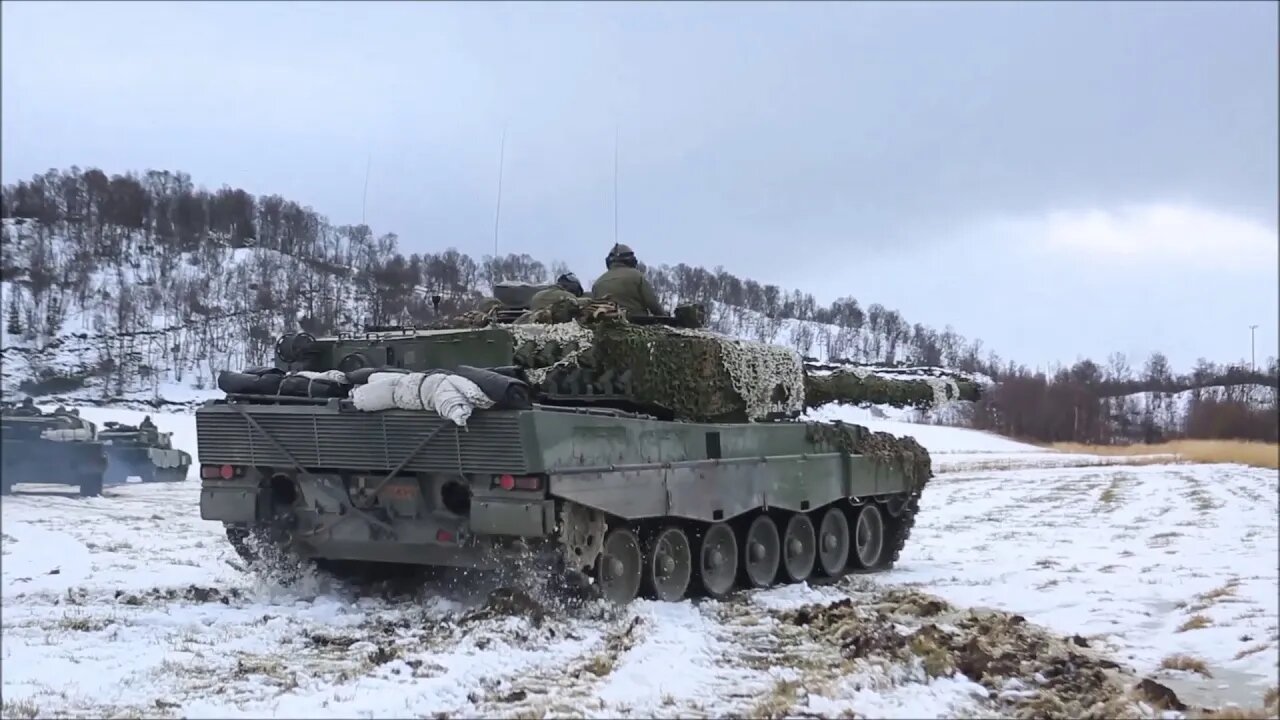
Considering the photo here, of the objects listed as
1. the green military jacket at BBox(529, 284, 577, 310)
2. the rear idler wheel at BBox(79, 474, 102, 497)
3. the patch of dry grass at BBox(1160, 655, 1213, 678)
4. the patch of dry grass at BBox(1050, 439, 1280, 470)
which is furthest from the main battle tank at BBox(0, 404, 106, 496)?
the patch of dry grass at BBox(1050, 439, 1280, 470)

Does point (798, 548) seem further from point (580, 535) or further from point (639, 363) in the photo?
point (580, 535)

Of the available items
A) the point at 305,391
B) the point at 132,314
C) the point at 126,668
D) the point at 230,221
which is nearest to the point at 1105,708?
the point at 126,668

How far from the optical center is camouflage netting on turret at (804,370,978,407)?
45.4 feet

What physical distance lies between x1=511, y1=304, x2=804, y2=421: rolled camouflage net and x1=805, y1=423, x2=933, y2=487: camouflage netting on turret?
5.64 feet

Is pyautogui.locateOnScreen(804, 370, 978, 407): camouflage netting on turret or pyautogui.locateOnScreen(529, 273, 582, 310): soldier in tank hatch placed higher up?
pyautogui.locateOnScreen(529, 273, 582, 310): soldier in tank hatch

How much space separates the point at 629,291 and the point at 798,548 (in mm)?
3189

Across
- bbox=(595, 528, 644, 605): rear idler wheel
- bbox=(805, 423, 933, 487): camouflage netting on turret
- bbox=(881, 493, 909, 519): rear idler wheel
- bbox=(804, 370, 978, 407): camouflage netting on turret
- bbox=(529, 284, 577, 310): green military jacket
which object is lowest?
bbox=(595, 528, 644, 605): rear idler wheel

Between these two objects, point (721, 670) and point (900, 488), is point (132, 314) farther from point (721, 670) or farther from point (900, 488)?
point (721, 670)

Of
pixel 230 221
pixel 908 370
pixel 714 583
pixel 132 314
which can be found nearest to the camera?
pixel 714 583

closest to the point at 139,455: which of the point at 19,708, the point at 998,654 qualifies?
the point at 19,708

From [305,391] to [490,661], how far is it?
3.46m

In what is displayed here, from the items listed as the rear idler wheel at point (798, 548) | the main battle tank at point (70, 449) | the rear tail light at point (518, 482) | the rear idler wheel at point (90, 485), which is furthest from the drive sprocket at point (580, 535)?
the rear idler wheel at point (90, 485)

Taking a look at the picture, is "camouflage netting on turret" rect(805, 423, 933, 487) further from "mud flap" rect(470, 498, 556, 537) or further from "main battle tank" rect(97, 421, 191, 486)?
"main battle tank" rect(97, 421, 191, 486)

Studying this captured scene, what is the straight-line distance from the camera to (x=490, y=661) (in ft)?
24.5
